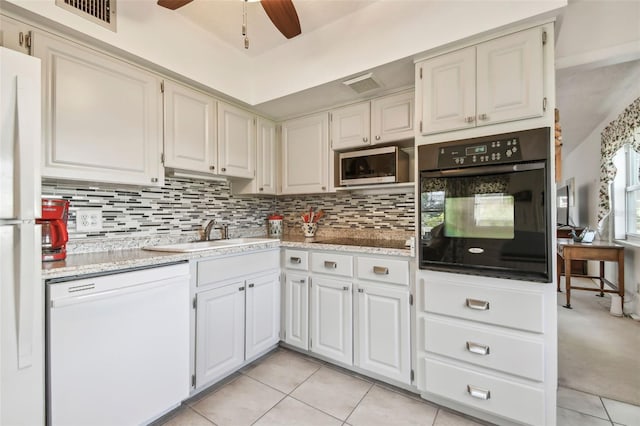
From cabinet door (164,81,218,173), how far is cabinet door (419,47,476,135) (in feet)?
5.14

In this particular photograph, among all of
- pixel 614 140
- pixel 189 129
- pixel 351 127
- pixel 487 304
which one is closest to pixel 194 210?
pixel 189 129

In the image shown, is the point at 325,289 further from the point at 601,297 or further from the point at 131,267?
the point at 601,297

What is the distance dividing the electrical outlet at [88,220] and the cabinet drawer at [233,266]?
71 centimetres

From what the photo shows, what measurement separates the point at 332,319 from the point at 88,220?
1.74m

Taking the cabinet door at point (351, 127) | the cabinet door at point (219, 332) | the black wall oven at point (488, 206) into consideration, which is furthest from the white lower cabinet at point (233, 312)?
the black wall oven at point (488, 206)

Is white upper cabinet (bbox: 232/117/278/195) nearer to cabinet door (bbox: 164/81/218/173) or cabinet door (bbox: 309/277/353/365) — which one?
cabinet door (bbox: 164/81/218/173)

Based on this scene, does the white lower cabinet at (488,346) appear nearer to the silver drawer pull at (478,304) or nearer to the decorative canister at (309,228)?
the silver drawer pull at (478,304)

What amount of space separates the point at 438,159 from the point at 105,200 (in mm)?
2146

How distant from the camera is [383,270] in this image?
192 cm

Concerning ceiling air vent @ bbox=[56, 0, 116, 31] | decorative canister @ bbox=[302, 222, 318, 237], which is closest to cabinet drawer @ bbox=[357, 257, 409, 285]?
decorative canister @ bbox=[302, 222, 318, 237]

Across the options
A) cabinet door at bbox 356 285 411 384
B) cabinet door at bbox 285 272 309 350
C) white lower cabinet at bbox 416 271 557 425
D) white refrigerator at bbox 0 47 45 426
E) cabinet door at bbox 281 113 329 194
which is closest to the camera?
white refrigerator at bbox 0 47 45 426

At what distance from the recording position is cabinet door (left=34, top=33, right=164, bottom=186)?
1.49m

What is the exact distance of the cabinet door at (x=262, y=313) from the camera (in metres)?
2.12

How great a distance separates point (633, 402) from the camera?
1.77 m
